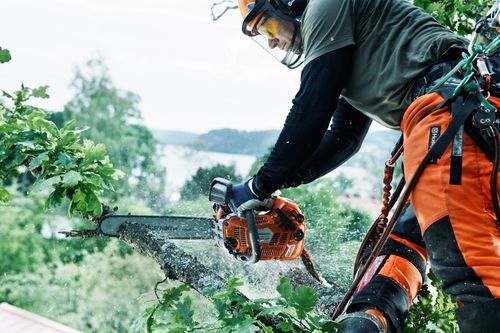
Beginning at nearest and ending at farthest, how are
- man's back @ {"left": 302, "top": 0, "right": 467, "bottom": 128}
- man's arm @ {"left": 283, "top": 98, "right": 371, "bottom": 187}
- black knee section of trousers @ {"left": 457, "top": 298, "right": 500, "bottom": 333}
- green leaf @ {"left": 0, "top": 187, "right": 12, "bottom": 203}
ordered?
1. black knee section of trousers @ {"left": 457, "top": 298, "right": 500, "bottom": 333}
2. man's back @ {"left": 302, "top": 0, "right": 467, "bottom": 128}
3. man's arm @ {"left": 283, "top": 98, "right": 371, "bottom": 187}
4. green leaf @ {"left": 0, "top": 187, "right": 12, "bottom": 203}

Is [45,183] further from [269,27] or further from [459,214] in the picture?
[459,214]

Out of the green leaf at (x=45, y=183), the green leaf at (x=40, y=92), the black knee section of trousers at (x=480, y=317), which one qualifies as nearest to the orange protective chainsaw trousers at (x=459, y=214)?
the black knee section of trousers at (x=480, y=317)

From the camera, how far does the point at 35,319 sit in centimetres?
930

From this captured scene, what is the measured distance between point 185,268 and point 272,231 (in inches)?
15.0

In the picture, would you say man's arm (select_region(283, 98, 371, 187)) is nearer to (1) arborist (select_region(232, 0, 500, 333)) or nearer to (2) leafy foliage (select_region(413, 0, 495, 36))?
(1) arborist (select_region(232, 0, 500, 333))

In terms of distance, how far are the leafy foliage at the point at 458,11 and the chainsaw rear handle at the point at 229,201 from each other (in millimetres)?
1259

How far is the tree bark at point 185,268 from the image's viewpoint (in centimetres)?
222

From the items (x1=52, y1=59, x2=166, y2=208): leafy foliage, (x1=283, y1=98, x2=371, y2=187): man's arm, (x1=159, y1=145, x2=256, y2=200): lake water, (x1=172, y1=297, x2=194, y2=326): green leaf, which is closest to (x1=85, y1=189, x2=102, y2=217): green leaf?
(x1=283, y1=98, x2=371, y2=187): man's arm

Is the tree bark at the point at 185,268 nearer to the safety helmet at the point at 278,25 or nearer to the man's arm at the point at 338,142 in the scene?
the man's arm at the point at 338,142

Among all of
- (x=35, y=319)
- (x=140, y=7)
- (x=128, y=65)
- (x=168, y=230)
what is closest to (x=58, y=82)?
(x=128, y=65)

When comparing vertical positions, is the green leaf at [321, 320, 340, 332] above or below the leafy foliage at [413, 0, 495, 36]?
below

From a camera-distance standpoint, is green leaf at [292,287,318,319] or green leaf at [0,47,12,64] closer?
green leaf at [292,287,318,319]

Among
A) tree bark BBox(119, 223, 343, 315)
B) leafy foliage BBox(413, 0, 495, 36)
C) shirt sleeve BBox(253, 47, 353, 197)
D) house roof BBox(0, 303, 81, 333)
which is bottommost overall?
house roof BBox(0, 303, 81, 333)

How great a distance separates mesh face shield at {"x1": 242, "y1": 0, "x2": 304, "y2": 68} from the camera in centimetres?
202
